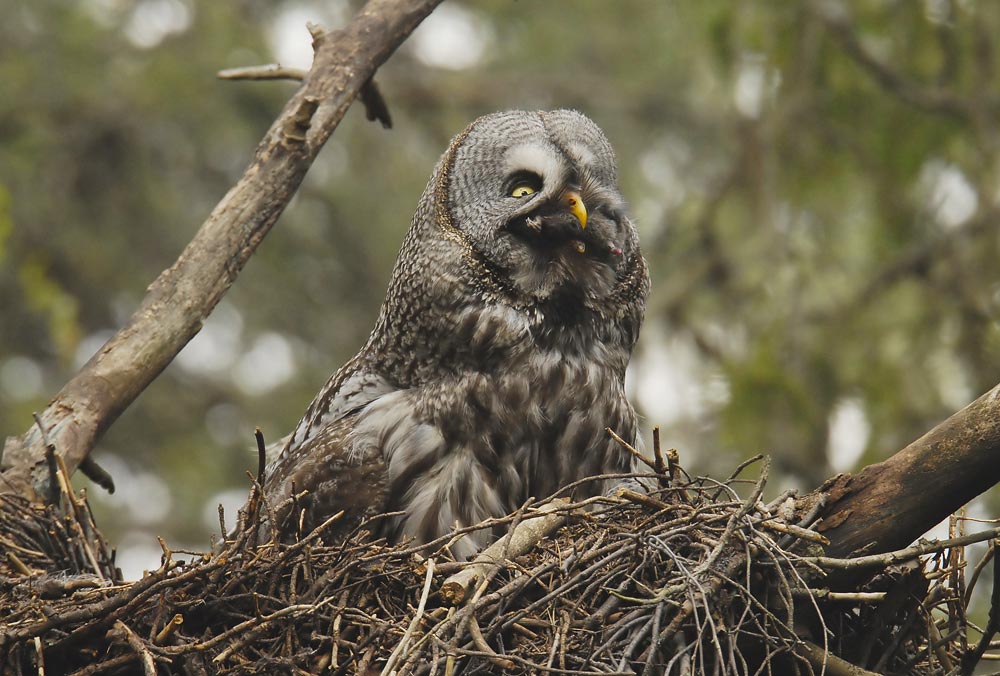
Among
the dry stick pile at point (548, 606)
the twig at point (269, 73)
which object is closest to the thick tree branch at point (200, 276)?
the twig at point (269, 73)

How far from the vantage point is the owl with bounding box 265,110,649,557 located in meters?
3.57

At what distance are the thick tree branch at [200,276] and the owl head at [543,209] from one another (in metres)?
0.46

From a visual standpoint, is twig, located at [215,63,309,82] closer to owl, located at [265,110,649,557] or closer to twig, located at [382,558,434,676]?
owl, located at [265,110,649,557]

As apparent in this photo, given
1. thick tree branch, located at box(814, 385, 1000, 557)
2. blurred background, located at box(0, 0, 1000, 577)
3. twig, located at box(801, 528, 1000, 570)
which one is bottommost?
twig, located at box(801, 528, 1000, 570)

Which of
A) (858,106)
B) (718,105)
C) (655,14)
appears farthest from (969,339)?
(655,14)

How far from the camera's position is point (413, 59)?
8.37m

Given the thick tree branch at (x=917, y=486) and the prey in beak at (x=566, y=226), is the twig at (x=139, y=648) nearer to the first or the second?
the thick tree branch at (x=917, y=486)

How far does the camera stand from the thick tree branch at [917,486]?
2.52m

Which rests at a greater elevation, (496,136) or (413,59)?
(413,59)

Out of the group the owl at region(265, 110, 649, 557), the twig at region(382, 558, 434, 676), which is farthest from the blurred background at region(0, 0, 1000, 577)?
the twig at region(382, 558, 434, 676)

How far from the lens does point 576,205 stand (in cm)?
370

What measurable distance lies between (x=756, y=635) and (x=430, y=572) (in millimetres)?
722

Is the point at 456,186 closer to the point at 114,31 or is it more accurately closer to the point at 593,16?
the point at 114,31

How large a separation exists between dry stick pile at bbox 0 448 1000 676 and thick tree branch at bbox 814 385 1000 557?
57mm
